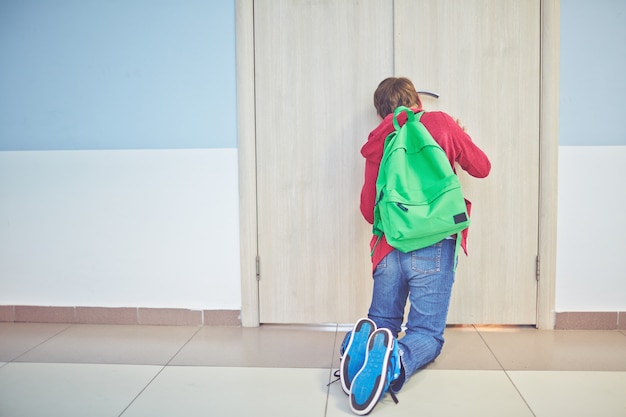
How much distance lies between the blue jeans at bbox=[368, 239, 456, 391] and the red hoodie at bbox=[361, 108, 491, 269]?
83mm

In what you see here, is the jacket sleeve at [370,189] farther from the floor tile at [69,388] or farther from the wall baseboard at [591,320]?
the wall baseboard at [591,320]

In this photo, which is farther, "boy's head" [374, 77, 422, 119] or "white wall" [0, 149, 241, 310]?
"white wall" [0, 149, 241, 310]

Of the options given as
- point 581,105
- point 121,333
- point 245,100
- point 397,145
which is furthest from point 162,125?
point 581,105

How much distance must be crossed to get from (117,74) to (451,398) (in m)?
2.15

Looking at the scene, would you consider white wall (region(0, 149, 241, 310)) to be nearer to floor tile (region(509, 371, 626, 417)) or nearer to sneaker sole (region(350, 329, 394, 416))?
sneaker sole (region(350, 329, 394, 416))

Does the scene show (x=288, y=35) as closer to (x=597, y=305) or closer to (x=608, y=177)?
(x=608, y=177)

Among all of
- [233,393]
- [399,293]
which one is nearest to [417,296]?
[399,293]

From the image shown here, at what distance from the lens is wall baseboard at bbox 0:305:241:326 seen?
2.82 m

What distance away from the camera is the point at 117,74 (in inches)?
110

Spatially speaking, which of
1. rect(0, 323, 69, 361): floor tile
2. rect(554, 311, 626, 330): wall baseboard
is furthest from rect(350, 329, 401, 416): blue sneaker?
rect(0, 323, 69, 361): floor tile

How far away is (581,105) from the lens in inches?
103

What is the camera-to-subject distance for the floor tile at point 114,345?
2385 millimetres

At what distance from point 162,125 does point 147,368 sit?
3.88 ft

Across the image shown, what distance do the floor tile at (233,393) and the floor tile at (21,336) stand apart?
754 millimetres
